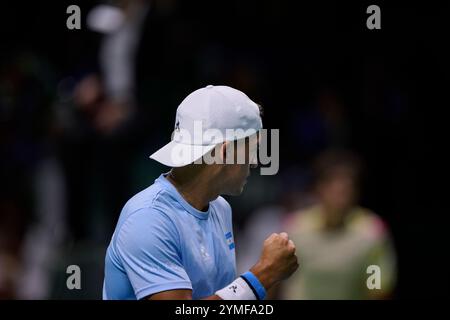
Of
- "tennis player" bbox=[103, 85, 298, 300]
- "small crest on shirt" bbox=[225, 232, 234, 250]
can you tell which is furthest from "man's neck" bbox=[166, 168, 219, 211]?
"small crest on shirt" bbox=[225, 232, 234, 250]

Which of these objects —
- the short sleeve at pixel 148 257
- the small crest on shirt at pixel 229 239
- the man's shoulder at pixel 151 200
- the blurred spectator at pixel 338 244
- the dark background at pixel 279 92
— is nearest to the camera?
the short sleeve at pixel 148 257

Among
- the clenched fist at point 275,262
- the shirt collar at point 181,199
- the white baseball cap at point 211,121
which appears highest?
the white baseball cap at point 211,121

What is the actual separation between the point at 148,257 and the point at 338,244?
131 inches

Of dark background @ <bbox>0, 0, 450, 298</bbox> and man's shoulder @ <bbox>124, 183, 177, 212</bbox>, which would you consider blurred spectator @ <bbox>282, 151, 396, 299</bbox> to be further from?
man's shoulder @ <bbox>124, 183, 177, 212</bbox>

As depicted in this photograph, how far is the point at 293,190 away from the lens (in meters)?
9.42

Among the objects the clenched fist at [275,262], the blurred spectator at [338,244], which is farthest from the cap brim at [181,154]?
the blurred spectator at [338,244]

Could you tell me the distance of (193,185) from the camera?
448 cm

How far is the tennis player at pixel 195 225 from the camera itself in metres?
4.20

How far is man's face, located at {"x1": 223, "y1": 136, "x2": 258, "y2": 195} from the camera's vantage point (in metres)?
4.44

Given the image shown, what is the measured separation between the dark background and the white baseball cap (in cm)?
397

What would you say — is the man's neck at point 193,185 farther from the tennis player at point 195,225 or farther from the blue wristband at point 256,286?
the blue wristband at point 256,286

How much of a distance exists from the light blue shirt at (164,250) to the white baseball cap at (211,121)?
0.18 meters

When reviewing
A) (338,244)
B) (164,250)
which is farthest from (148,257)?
(338,244)

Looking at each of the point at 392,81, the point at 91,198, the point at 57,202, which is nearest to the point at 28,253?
the point at 57,202
